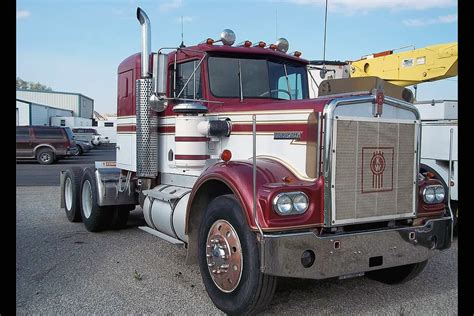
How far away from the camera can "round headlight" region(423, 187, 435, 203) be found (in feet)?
16.1

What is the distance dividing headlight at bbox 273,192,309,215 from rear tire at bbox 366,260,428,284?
1.80 metres

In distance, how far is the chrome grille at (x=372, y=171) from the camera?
432 cm

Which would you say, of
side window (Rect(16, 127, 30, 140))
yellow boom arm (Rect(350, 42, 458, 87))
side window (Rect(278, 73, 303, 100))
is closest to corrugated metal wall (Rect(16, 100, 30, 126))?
side window (Rect(16, 127, 30, 140))

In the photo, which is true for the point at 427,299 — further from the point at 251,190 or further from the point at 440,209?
the point at 251,190

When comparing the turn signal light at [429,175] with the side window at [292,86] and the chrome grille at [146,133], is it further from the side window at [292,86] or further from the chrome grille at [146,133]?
the chrome grille at [146,133]

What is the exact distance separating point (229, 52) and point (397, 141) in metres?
2.34

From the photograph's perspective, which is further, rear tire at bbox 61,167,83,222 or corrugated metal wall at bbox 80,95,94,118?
corrugated metal wall at bbox 80,95,94,118

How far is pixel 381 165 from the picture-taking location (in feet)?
15.0

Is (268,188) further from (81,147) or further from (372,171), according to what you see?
(81,147)

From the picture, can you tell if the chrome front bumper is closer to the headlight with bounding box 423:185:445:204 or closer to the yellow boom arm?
the headlight with bounding box 423:185:445:204

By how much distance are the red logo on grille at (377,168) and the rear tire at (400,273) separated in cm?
121

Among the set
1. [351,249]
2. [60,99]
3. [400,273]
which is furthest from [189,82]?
[60,99]

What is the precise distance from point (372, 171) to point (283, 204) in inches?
39.8
